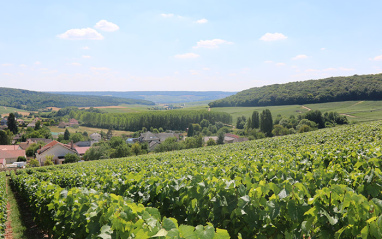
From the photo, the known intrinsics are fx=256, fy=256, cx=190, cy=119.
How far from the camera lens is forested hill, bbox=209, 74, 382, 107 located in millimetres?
110562

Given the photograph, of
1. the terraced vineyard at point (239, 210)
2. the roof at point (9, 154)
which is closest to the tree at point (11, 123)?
the roof at point (9, 154)

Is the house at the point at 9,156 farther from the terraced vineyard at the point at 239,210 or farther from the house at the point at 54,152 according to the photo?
the terraced vineyard at the point at 239,210

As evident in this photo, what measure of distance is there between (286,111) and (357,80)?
41.1 meters

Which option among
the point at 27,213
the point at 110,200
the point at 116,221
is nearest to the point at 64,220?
the point at 110,200

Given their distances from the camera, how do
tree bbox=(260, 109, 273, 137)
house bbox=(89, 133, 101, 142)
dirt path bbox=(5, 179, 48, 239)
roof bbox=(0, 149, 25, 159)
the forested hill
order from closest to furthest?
dirt path bbox=(5, 179, 48, 239) → roof bbox=(0, 149, 25, 159) → tree bbox=(260, 109, 273, 137) → the forested hill → house bbox=(89, 133, 101, 142)

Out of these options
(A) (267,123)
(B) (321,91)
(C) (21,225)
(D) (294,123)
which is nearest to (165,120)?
(A) (267,123)

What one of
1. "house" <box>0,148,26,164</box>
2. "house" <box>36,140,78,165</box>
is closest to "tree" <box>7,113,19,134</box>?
"house" <box>36,140,78,165</box>

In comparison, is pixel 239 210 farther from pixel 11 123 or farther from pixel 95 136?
pixel 11 123

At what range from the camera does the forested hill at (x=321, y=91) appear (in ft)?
363

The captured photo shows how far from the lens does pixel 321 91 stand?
124938 mm

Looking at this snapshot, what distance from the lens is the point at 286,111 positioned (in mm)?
112375

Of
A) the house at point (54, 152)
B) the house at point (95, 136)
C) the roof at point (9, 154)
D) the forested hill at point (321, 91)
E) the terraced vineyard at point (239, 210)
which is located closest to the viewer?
the terraced vineyard at point (239, 210)

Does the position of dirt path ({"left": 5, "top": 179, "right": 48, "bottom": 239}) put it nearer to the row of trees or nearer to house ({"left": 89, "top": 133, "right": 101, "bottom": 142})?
the row of trees

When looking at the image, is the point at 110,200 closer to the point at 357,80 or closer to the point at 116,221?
the point at 116,221
